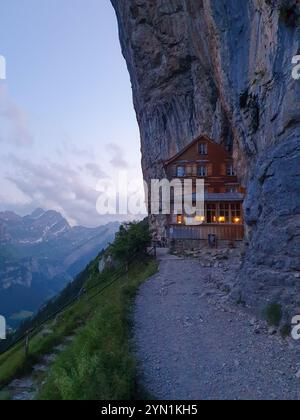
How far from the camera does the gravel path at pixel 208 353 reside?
30.3ft

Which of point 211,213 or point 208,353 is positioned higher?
point 211,213

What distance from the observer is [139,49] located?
55281 mm

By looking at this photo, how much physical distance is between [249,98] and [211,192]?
1756cm

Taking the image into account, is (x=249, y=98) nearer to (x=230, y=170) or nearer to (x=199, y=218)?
(x=199, y=218)

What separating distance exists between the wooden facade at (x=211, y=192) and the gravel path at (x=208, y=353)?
17.4m

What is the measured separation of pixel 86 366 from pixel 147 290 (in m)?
11.2

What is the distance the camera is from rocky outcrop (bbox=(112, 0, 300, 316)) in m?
15.3

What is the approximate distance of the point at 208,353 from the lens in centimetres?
1148

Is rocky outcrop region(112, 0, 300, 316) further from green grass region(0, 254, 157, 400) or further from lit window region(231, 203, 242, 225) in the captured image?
green grass region(0, 254, 157, 400)

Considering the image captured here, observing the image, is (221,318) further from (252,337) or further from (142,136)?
(142,136)

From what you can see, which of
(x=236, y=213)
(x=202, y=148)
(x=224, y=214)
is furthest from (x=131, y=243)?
(x=202, y=148)

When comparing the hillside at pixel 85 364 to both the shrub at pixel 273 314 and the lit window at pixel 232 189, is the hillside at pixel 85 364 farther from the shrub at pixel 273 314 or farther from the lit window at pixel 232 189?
the lit window at pixel 232 189

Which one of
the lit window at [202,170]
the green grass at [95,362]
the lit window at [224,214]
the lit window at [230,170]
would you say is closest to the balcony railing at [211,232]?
the lit window at [224,214]
